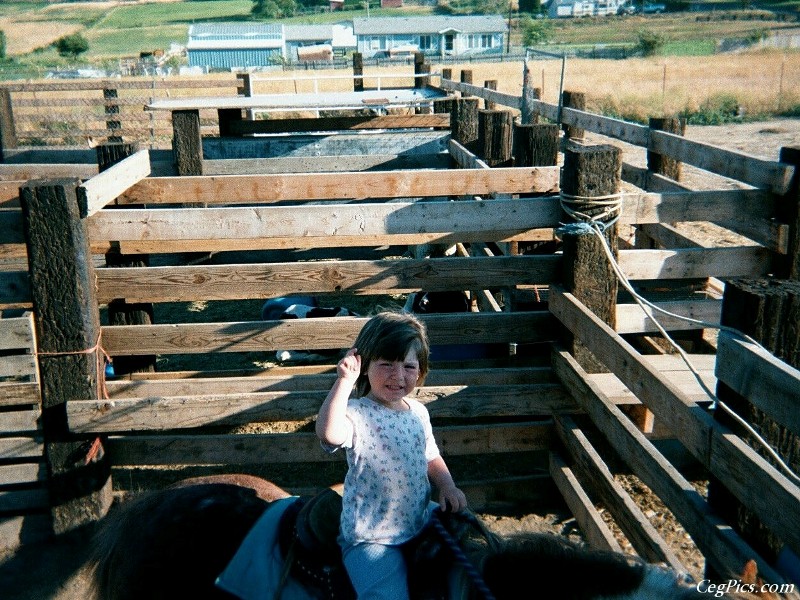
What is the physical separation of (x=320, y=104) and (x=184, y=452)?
7.03m

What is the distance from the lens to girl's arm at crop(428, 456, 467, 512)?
2565mm

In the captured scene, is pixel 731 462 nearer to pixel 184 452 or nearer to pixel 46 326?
pixel 184 452

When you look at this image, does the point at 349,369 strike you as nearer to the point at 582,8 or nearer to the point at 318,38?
the point at 318,38

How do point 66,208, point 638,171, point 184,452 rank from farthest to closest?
point 638,171 → point 184,452 → point 66,208

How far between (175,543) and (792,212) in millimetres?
3720

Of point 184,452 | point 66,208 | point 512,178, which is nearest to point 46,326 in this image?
Result: point 66,208

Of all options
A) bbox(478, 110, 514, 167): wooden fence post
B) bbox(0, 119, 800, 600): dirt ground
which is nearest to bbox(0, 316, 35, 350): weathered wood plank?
bbox(0, 119, 800, 600): dirt ground

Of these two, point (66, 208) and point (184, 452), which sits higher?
point (66, 208)

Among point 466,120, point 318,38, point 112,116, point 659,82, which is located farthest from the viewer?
point 318,38

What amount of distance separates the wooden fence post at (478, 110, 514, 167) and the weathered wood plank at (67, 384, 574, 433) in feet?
11.2

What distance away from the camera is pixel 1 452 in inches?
175

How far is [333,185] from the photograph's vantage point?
16.3 feet

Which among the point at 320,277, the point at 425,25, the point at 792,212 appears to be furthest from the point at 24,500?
the point at 425,25

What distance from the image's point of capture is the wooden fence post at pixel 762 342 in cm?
267
